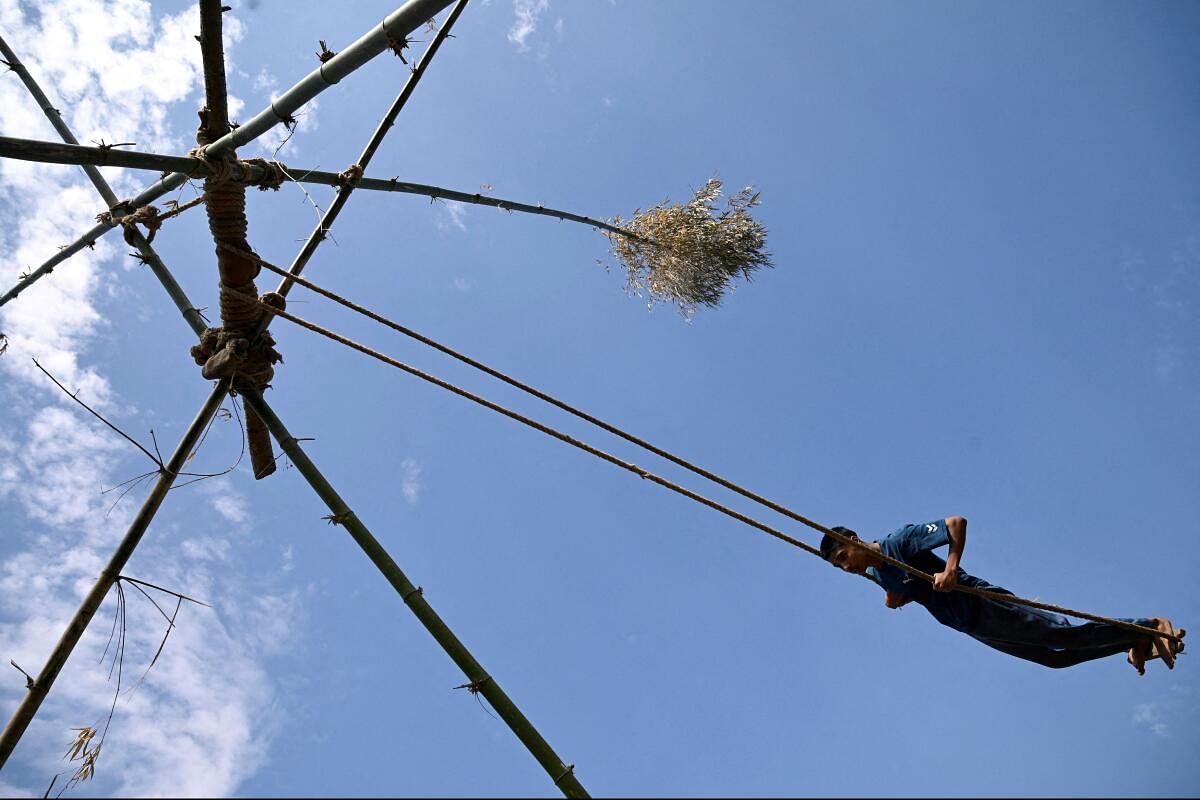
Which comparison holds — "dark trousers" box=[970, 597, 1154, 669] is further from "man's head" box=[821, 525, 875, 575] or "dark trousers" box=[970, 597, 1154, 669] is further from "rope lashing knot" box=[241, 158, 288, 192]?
"rope lashing knot" box=[241, 158, 288, 192]

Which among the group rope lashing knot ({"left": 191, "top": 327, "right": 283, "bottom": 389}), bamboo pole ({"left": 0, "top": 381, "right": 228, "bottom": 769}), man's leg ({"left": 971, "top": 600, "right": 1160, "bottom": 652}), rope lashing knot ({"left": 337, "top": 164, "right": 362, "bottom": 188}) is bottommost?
man's leg ({"left": 971, "top": 600, "right": 1160, "bottom": 652})

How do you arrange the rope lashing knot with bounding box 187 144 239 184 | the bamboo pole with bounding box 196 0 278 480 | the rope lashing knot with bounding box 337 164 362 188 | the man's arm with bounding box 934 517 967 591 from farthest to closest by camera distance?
the rope lashing knot with bounding box 337 164 362 188
the man's arm with bounding box 934 517 967 591
the rope lashing knot with bounding box 187 144 239 184
the bamboo pole with bounding box 196 0 278 480

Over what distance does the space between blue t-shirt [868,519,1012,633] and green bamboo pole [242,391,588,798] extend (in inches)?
93.8

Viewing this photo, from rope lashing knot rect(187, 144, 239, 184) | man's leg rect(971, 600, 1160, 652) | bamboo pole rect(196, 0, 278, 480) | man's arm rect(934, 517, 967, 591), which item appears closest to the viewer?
bamboo pole rect(196, 0, 278, 480)

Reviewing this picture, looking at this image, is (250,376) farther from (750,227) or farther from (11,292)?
(750,227)

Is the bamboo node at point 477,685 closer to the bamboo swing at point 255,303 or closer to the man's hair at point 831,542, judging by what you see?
the bamboo swing at point 255,303

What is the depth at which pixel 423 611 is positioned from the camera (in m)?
4.38

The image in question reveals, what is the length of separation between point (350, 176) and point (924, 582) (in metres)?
4.71

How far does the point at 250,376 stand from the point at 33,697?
2130mm

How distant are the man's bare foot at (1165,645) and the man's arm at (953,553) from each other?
124cm

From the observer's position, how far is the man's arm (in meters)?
4.27

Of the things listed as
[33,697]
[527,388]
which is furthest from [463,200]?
[33,697]

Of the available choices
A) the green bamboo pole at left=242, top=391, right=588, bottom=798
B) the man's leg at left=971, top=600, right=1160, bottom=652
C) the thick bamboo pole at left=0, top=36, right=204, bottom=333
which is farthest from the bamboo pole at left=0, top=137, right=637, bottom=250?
the man's leg at left=971, top=600, right=1160, bottom=652

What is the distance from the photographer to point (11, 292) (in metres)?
6.04
